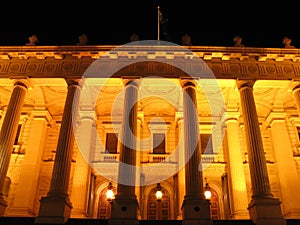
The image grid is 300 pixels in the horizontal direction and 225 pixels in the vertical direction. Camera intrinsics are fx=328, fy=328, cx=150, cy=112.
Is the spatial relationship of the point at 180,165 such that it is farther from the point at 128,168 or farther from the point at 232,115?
the point at 128,168

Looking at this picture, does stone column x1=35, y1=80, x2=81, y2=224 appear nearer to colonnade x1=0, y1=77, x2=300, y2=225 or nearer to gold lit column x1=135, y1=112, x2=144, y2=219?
colonnade x1=0, y1=77, x2=300, y2=225

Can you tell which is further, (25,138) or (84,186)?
(25,138)

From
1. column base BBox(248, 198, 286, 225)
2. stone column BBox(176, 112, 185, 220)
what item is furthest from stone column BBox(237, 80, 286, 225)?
stone column BBox(176, 112, 185, 220)

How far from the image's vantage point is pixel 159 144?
25.9m

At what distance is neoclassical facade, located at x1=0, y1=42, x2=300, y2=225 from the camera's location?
58.3 ft

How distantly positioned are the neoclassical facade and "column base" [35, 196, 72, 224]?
2.1 inches

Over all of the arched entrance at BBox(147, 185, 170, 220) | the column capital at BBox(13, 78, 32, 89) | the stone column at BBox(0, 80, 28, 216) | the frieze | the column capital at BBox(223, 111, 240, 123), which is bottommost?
the arched entrance at BBox(147, 185, 170, 220)

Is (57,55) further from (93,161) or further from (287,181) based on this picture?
(287,181)

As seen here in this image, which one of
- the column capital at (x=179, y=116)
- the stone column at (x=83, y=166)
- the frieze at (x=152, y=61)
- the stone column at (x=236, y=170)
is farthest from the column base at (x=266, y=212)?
the stone column at (x=83, y=166)

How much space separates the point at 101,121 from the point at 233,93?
10605mm

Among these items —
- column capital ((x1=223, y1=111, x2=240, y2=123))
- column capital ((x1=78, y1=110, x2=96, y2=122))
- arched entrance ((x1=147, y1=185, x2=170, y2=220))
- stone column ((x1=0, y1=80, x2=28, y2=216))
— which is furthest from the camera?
column capital ((x1=78, y1=110, x2=96, y2=122))

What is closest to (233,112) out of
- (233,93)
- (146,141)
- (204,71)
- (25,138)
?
(233,93)

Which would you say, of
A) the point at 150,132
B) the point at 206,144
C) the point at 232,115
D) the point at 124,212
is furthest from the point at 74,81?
the point at 232,115

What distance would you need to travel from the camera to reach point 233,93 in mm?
23469
